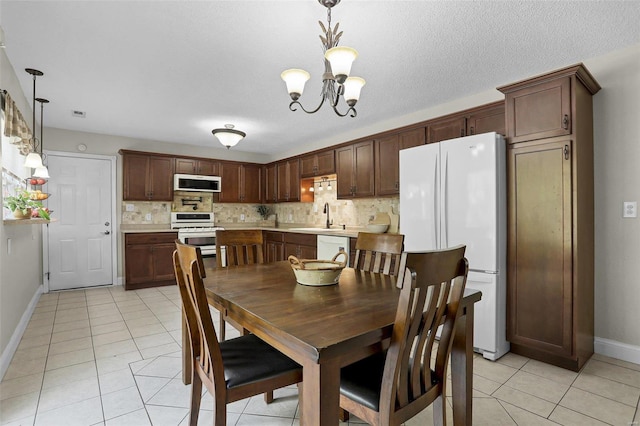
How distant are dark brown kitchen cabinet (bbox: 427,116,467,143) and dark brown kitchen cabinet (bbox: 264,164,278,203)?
3337mm

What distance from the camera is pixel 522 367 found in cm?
247

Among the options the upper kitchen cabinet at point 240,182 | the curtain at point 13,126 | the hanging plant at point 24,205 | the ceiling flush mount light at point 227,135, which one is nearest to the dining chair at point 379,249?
the ceiling flush mount light at point 227,135

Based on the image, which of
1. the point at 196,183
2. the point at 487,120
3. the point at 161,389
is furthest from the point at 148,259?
the point at 487,120

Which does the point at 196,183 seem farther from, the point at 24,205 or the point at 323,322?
the point at 323,322

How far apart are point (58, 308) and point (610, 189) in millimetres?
5772

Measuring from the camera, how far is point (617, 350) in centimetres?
257

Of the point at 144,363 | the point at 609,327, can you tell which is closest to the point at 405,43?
the point at 609,327

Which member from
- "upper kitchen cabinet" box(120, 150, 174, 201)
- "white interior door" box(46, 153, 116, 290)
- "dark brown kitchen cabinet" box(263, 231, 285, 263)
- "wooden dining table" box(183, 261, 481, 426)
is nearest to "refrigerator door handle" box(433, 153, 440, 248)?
"wooden dining table" box(183, 261, 481, 426)

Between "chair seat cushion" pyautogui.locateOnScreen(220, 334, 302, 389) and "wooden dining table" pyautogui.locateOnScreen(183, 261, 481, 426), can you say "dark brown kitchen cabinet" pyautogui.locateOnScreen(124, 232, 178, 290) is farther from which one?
"chair seat cushion" pyautogui.locateOnScreen(220, 334, 302, 389)

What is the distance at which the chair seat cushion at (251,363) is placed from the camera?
1.39m

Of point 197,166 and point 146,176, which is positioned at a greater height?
point 197,166

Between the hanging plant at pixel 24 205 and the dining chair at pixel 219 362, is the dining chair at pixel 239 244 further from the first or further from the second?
the hanging plant at pixel 24 205

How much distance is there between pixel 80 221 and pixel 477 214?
5.43 metres

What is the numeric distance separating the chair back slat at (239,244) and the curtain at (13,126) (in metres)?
1.75
